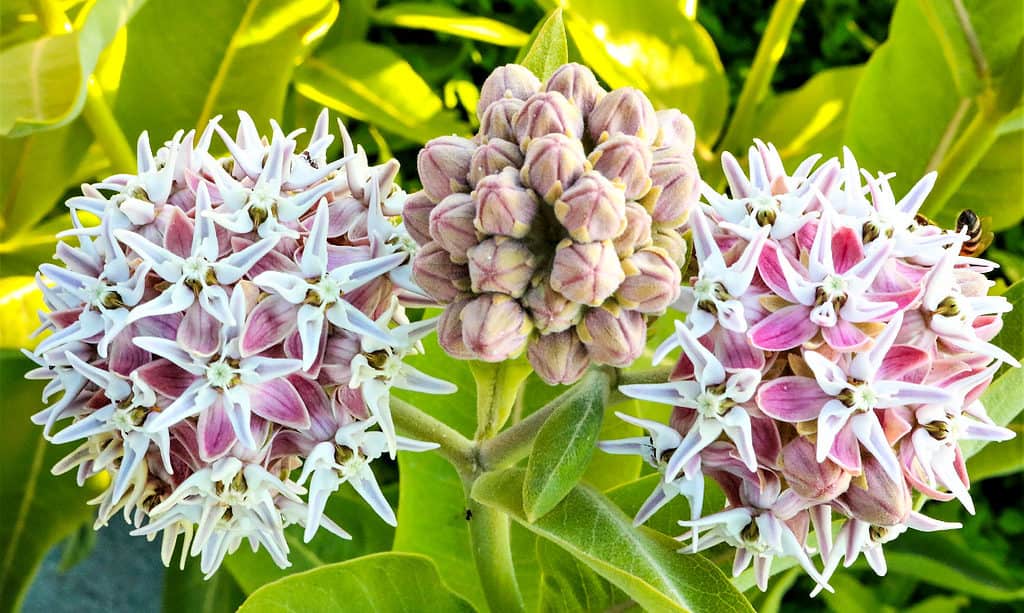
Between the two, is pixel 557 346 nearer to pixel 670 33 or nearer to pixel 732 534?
pixel 732 534

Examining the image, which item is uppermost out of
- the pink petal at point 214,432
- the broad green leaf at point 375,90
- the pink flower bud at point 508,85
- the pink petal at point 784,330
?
the pink flower bud at point 508,85

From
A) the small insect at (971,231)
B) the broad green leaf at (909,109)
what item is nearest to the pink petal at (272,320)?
the small insect at (971,231)

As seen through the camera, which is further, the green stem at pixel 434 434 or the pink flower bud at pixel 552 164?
the green stem at pixel 434 434

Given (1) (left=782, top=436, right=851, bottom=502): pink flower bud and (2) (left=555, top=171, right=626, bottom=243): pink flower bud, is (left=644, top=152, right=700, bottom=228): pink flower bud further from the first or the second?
(1) (left=782, top=436, right=851, bottom=502): pink flower bud

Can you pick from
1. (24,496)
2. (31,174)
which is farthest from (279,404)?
(31,174)

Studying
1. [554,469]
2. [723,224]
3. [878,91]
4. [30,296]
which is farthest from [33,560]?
[878,91]

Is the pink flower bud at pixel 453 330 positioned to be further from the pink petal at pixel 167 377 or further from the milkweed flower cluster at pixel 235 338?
the pink petal at pixel 167 377
